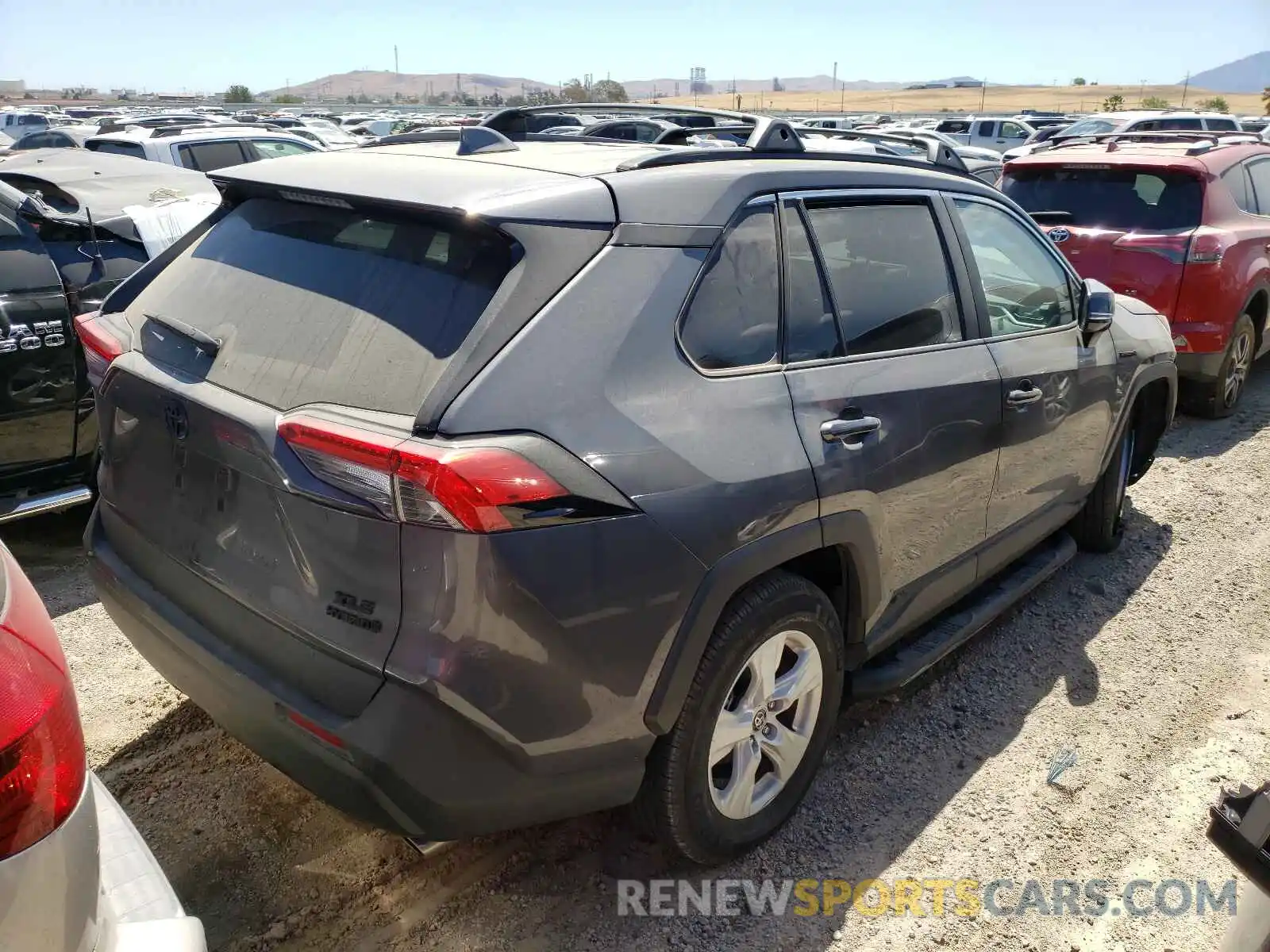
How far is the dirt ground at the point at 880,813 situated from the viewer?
2568 mm

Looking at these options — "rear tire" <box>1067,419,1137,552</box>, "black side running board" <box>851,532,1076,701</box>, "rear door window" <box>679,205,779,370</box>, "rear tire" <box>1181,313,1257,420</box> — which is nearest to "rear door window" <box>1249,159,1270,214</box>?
"rear tire" <box>1181,313,1257,420</box>

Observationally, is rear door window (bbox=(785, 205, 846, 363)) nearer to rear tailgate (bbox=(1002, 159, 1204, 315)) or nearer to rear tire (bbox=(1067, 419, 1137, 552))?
rear tire (bbox=(1067, 419, 1137, 552))

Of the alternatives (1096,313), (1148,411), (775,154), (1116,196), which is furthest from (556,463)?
(1116,196)

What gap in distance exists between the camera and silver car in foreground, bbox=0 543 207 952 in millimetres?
1387

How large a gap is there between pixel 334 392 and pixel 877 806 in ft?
6.69

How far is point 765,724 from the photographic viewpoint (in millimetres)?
2689

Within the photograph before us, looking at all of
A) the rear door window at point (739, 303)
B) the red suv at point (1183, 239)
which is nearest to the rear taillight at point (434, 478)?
the rear door window at point (739, 303)

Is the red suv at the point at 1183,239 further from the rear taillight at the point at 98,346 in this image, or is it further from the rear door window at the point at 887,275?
the rear taillight at the point at 98,346

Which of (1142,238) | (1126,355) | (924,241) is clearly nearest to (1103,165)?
(1142,238)

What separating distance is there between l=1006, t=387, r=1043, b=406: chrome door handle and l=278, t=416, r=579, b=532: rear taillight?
197 centimetres

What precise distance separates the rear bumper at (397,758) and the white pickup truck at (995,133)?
2595cm

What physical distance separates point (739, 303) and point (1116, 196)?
544 cm

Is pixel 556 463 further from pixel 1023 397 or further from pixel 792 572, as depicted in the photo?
pixel 1023 397

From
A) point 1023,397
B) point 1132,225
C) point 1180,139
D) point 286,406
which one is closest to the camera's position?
point 286,406
